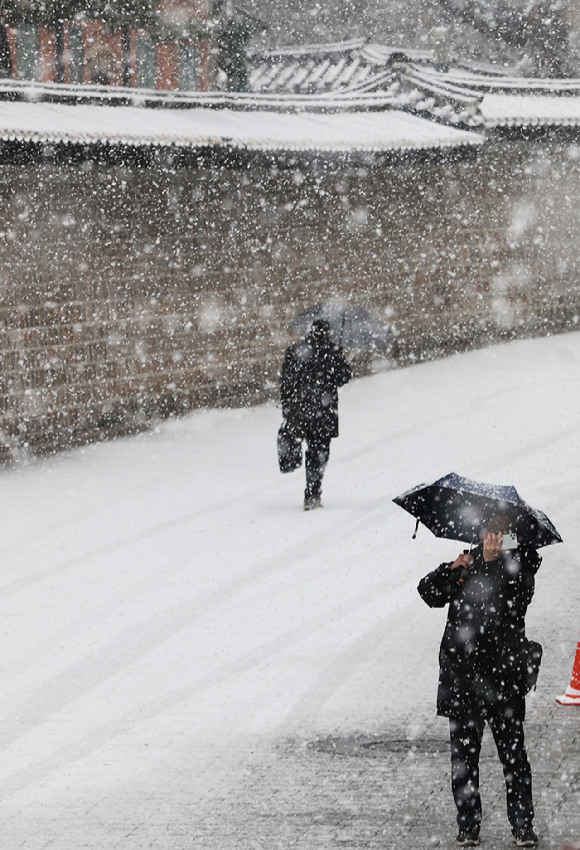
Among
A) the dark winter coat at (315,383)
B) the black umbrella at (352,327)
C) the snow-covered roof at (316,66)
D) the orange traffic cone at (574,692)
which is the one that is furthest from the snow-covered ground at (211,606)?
the snow-covered roof at (316,66)

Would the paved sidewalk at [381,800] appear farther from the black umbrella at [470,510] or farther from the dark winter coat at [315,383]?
the dark winter coat at [315,383]

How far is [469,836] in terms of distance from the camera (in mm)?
4805

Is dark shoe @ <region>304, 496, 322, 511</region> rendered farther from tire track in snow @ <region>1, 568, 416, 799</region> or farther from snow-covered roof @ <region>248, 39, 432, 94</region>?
snow-covered roof @ <region>248, 39, 432, 94</region>

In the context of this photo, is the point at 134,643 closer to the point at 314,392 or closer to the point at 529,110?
the point at 314,392

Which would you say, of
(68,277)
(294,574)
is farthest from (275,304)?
(294,574)

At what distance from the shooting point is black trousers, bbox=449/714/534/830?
4.78 metres

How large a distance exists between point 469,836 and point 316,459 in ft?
20.2

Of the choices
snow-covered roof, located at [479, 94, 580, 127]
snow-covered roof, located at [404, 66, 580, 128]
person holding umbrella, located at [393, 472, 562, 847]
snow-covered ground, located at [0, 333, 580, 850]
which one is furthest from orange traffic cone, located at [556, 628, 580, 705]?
snow-covered roof, located at [479, 94, 580, 127]

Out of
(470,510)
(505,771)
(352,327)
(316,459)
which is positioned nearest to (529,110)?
(352,327)

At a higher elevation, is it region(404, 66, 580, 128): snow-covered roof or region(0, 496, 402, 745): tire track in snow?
region(404, 66, 580, 128): snow-covered roof

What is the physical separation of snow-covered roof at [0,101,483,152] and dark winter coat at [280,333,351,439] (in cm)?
331

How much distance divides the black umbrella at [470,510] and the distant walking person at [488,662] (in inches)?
1.9

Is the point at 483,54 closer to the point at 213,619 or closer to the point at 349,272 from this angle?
the point at 349,272

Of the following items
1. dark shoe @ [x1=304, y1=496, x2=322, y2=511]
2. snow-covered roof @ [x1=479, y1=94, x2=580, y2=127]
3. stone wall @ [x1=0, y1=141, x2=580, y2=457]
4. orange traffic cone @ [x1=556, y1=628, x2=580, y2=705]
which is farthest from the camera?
snow-covered roof @ [x1=479, y1=94, x2=580, y2=127]
